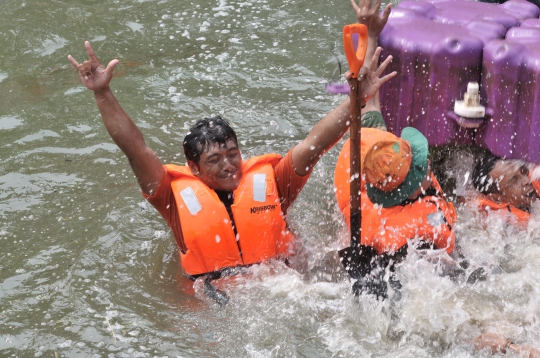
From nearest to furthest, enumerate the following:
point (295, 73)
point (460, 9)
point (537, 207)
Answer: point (537, 207), point (460, 9), point (295, 73)

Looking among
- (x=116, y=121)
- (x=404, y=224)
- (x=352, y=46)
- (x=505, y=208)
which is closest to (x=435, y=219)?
(x=404, y=224)

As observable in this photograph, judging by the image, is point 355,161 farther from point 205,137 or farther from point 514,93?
point 514,93

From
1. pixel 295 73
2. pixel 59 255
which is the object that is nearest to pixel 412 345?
pixel 59 255

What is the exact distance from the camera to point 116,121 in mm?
3959

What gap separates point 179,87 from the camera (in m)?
6.96

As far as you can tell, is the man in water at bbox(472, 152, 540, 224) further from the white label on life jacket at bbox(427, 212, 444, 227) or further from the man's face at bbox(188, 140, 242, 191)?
the man's face at bbox(188, 140, 242, 191)

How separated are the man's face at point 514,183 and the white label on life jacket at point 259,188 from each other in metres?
1.46

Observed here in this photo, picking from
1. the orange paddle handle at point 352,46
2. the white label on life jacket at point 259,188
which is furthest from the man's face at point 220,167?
the orange paddle handle at point 352,46

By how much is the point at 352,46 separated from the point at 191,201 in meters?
1.49

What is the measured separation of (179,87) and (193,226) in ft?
9.45

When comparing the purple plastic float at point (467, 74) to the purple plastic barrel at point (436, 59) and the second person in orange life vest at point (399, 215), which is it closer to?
the purple plastic barrel at point (436, 59)

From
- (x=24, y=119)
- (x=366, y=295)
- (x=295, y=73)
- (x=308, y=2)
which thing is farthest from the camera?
(x=308, y=2)

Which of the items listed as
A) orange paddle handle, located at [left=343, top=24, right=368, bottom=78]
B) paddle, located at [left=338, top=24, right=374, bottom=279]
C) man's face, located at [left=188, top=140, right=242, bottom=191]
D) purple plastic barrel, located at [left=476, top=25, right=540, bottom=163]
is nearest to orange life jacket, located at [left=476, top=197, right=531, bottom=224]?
purple plastic barrel, located at [left=476, top=25, right=540, bottom=163]

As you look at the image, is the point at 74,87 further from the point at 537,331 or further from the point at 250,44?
the point at 537,331
